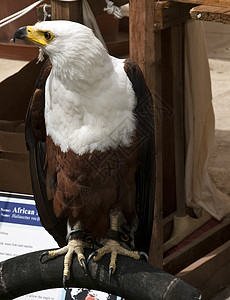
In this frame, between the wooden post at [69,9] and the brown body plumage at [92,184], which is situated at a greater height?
the wooden post at [69,9]

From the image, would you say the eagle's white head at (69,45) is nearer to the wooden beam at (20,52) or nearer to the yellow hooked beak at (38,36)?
the yellow hooked beak at (38,36)

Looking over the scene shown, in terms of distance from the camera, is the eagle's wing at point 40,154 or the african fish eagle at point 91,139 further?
the eagle's wing at point 40,154

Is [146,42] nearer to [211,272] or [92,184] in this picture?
[92,184]

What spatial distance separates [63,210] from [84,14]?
0.96m

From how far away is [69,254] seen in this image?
113 inches

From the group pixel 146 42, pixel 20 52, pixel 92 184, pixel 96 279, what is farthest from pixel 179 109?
pixel 96 279

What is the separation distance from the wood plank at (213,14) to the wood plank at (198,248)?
1.59 m

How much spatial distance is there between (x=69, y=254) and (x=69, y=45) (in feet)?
2.49

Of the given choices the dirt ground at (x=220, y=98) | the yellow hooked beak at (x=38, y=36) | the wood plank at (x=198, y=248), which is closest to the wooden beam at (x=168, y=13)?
the yellow hooked beak at (x=38, y=36)

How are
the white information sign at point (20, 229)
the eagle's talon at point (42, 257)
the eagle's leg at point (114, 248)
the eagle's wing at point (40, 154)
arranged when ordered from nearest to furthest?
the eagle's talon at point (42, 257)
the eagle's leg at point (114, 248)
the eagle's wing at point (40, 154)
the white information sign at point (20, 229)

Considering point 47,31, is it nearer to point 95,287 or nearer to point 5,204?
point 95,287

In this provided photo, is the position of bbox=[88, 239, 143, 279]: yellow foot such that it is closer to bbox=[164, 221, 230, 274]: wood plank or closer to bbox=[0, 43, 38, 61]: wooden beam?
bbox=[164, 221, 230, 274]: wood plank

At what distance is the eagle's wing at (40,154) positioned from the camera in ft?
10.3

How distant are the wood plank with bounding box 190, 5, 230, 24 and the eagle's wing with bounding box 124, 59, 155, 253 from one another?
1.05 ft
